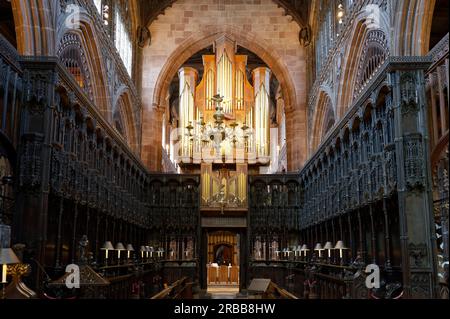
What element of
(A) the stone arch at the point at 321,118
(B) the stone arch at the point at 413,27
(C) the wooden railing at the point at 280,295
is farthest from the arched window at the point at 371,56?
(C) the wooden railing at the point at 280,295

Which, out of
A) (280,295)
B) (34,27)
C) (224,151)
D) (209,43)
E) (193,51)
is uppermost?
(209,43)

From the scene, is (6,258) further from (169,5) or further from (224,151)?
(169,5)

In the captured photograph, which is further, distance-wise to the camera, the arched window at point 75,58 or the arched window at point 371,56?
the arched window at point 75,58

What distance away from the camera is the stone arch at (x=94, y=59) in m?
17.4

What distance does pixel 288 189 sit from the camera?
87.8 ft

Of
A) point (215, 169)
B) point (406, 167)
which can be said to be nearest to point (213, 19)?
point (215, 169)

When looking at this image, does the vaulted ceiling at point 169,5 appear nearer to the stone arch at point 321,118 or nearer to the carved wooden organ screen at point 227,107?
the carved wooden organ screen at point 227,107

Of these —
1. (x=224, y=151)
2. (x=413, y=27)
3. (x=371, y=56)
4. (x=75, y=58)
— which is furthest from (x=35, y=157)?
(x=224, y=151)

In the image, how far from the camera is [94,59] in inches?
760

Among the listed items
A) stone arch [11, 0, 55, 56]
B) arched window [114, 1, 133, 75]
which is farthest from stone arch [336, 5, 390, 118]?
arched window [114, 1, 133, 75]

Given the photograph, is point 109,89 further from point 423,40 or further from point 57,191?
point 423,40

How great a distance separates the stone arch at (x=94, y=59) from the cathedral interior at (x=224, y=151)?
3.1 inches

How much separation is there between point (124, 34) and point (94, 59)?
19.9 ft

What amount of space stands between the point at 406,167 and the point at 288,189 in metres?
15.2
